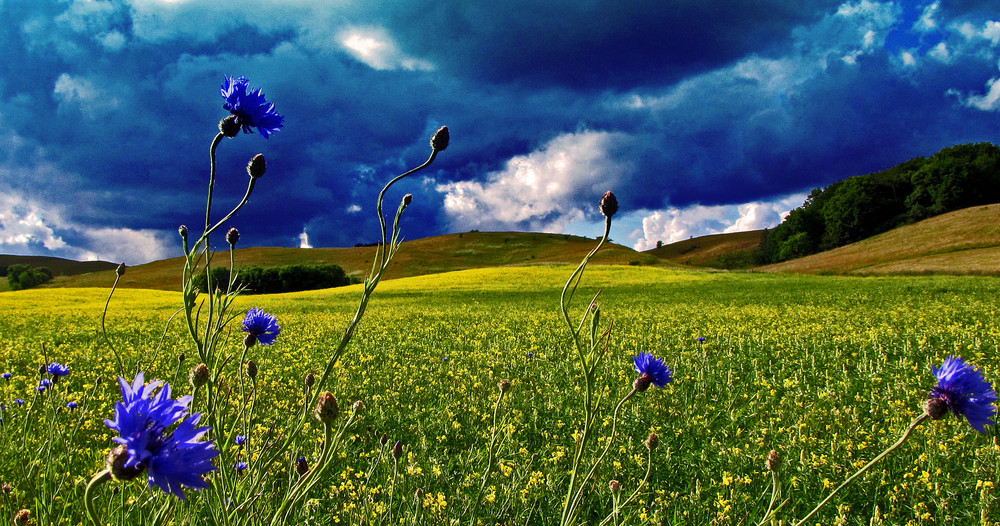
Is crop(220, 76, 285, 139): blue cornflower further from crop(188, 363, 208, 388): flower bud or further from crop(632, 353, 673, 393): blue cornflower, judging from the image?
crop(632, 353, 673, 393): blue cornflower

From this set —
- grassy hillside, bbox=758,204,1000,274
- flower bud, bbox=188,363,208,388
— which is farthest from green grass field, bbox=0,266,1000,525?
grassy hillside, bbox=758,204,1000,274

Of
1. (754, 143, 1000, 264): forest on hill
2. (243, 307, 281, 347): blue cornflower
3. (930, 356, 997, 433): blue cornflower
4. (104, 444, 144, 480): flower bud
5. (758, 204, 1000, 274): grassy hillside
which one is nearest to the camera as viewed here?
(104, 444, 144, 480): flower bud

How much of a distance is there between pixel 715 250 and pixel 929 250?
192 feet

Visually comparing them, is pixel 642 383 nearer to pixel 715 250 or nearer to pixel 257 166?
pixel 257 166

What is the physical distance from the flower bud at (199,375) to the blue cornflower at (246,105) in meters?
0.68

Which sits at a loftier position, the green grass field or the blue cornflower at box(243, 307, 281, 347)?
the blue cornflower at box(243, 307, 281, 347)

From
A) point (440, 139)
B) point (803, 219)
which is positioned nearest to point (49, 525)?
point (440, 139)

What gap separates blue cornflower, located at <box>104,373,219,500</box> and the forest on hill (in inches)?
2823

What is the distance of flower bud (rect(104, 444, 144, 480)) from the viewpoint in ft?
2.25

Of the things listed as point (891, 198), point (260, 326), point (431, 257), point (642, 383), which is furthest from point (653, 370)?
point (431, 257)

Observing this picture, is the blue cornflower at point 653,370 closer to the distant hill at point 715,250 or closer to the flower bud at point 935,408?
the flower bud at point 935,408

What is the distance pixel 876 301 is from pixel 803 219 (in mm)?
60479

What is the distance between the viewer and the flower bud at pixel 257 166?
145 cm

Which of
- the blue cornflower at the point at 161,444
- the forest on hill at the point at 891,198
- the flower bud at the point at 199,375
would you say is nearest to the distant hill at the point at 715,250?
the forest on hill at the point at 891,198
